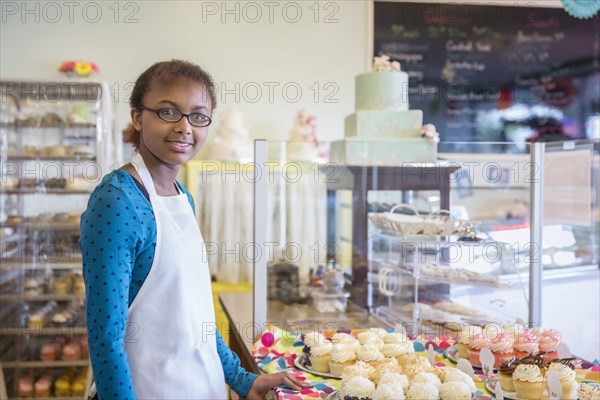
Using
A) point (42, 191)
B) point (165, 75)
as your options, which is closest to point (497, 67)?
point (42, 191)

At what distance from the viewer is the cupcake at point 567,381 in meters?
1.65

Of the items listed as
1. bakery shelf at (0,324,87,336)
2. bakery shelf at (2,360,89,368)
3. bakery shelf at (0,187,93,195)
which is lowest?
bakery shelf at (2,360,89,368)

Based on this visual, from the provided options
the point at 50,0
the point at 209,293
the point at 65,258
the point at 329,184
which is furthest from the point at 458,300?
the point at 50,0

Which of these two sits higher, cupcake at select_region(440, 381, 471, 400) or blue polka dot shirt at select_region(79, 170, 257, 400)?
blue polka dot shirt at select_region(79, 170, 257, 400)

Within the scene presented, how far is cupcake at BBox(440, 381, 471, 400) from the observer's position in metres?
1.63

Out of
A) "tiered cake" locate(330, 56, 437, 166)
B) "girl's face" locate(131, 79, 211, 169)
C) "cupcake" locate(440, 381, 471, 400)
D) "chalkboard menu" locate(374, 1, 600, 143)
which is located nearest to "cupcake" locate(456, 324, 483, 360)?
"cupcake" locate(440, 381, 471, 400)

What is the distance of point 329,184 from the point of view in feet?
9.70

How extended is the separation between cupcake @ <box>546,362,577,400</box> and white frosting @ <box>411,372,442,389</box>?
0.28 m

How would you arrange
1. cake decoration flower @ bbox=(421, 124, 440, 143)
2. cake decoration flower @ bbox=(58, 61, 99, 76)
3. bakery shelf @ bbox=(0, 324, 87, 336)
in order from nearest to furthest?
cake decoration flower @ bbox=(421, 124, 440, 143) < bakery shelf @ bbox=(0, 324, 87, 336) < cake decoration flower @ bbox=(58, 61, 99, 76)

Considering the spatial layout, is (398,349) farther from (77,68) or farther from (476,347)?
(77,68)

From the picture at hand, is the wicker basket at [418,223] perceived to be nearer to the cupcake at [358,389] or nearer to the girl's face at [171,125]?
the cupcake at [358,389]

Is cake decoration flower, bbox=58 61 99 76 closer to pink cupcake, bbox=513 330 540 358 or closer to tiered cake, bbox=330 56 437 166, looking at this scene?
tiered cake, bbox=330 56 437 166

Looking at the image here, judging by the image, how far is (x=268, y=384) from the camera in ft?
5.85

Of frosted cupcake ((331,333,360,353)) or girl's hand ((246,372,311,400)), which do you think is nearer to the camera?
girl's hand ((246,372,311,400))
